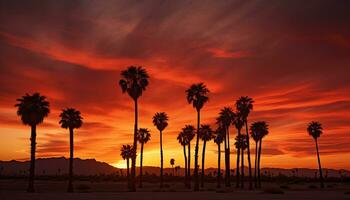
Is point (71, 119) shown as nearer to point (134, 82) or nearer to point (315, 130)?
Result: point (134, 82)

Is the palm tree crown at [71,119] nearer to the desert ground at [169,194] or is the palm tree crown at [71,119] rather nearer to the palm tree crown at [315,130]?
the desert ground at [169,194]

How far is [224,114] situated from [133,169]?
39.2m

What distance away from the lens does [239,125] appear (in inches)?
3804

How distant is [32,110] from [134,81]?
58.9 ft

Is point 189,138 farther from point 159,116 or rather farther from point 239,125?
point 239,125

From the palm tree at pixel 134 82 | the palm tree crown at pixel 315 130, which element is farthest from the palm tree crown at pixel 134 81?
the palm tree crown at pixel 315 130

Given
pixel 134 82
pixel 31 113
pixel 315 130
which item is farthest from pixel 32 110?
pixel 315 130

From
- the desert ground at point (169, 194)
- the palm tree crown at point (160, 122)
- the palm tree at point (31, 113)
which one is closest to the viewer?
the desert ground at point (169, 194)

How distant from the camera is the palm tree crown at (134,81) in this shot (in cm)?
6862

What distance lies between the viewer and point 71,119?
68.3 m

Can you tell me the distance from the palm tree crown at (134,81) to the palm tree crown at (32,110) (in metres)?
14.1

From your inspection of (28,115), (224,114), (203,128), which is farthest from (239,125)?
(28,115)

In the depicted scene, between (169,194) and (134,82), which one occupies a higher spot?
(134,82)

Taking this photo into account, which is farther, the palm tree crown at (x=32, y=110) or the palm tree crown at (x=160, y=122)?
the palm tree crown at (x=160, y=122)
